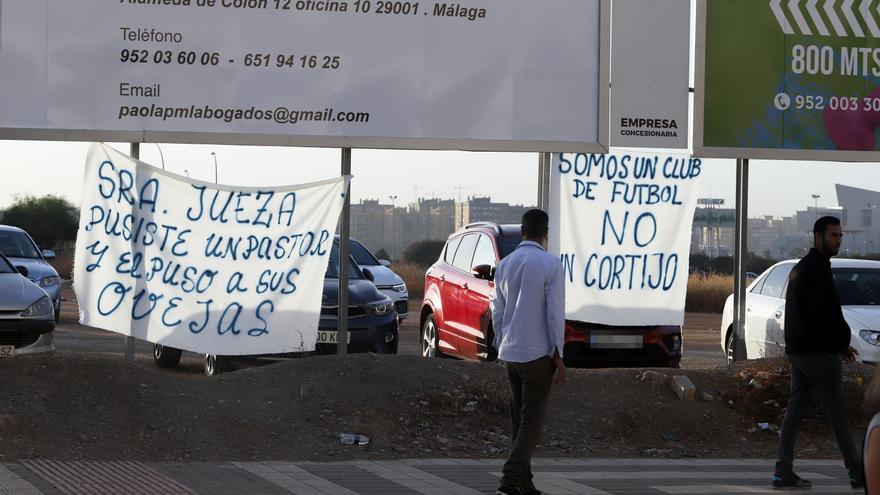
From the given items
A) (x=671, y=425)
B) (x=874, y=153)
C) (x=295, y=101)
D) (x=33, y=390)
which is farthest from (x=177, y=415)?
(x=874, y=153)

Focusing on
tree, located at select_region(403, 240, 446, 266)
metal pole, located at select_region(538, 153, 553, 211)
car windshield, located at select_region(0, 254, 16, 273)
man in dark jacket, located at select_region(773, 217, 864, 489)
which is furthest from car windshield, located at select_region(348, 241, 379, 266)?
tree, located at select_region(403, 240, 446, 266)

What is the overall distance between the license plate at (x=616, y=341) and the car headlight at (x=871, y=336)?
2168 mm

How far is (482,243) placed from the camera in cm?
1559

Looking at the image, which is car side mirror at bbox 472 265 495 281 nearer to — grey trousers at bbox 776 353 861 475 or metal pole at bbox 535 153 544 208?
metal pole at bbox 535 153 544 208

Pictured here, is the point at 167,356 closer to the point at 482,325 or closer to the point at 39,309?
the point at 39,309

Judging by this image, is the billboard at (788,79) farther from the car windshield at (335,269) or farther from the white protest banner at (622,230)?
the car windshield at (335,269)

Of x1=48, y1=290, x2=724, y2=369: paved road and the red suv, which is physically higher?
the red suv

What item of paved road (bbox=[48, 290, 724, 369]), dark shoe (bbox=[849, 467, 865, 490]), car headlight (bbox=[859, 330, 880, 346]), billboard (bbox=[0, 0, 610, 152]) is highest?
billboard (bbox=[0, 0, 610, 152])

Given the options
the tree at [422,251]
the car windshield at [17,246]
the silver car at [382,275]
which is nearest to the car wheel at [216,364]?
the silver car at [382,275]

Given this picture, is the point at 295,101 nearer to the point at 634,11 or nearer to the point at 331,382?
the point at 331,382

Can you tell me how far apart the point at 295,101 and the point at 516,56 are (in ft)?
6.68

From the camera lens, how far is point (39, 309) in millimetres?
13070

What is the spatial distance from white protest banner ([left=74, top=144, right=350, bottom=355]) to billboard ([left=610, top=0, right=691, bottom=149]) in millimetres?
2680

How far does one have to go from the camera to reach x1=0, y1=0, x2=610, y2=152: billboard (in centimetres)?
1151
